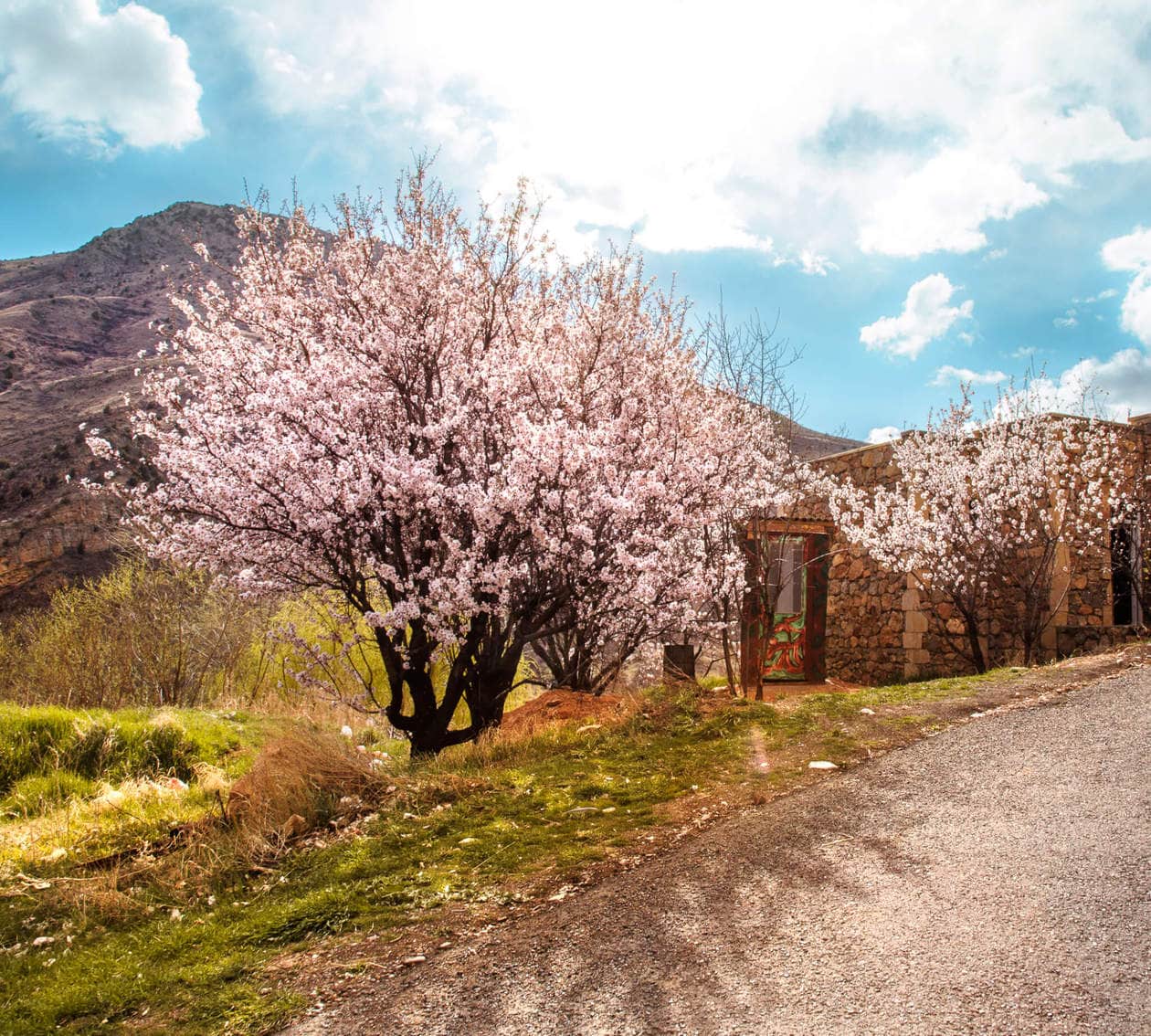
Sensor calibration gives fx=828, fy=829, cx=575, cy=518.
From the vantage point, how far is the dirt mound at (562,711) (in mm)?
7234

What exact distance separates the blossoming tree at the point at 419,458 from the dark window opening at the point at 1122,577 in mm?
6980

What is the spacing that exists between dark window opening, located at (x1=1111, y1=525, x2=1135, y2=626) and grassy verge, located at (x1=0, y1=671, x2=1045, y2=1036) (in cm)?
671

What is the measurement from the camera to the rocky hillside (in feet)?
87.5

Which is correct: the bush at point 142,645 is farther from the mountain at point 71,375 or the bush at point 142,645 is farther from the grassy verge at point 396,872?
the grassy verge at point 396,872

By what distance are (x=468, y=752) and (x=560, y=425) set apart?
274cm

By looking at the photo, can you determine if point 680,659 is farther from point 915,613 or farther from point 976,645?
point 915,613

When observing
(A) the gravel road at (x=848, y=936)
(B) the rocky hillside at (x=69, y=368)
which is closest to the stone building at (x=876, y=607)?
(A) the gravel road at (x=848, y=936)

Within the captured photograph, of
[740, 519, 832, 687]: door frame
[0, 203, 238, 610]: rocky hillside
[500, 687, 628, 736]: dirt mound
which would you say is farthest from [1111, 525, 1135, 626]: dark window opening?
[0, 203, 238, 610]: rocky hillside

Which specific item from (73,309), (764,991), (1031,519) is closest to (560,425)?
(764,991)

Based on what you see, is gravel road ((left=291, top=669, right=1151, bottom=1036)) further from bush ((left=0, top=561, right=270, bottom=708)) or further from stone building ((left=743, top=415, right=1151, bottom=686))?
bush ((left=0, top=561, right=270, bottom=708))

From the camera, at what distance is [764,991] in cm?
299

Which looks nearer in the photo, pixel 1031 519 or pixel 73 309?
pixel 1031 519

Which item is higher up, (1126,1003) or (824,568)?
(824,568)

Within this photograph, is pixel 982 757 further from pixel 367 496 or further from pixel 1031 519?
pixel 1031 519
